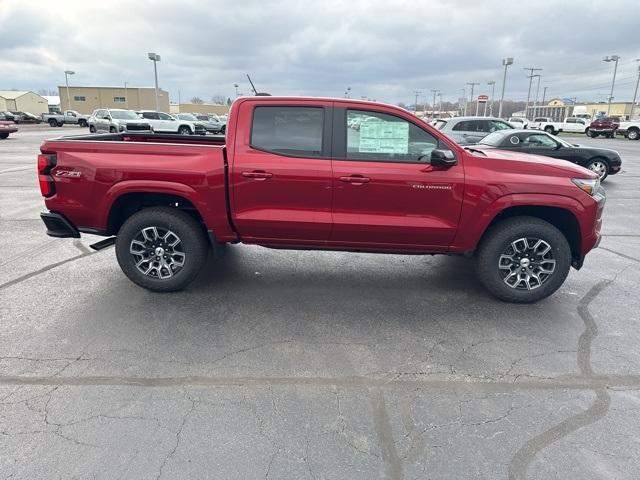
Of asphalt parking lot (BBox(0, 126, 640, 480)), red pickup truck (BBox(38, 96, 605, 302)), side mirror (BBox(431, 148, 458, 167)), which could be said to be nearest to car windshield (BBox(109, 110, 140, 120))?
asphalt parking lot (BBox(0, 126, 640, 480))

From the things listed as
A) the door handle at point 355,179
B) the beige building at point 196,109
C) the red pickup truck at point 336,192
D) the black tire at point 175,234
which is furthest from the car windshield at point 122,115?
the beige building at point 196,109

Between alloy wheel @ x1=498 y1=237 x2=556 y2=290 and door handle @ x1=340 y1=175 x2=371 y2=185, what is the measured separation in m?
1.56

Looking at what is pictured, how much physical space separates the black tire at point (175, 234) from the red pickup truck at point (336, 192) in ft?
0.04

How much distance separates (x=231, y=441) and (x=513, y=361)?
2201 mm

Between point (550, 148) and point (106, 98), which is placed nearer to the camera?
point (550, 148)

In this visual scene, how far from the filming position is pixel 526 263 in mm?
4379

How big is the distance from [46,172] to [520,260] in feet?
15.5

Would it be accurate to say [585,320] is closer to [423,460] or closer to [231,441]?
[423,460]

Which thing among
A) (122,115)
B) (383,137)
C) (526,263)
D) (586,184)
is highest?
(122,115)

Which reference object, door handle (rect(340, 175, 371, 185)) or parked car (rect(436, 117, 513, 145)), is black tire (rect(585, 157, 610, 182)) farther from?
door handle (rect(340, 175, 371, 185))

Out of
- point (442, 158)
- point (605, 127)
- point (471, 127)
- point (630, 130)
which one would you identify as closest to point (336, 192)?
point (442, 158)

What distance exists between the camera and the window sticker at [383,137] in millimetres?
4227

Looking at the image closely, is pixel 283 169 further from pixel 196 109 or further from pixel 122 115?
pixel 196 109

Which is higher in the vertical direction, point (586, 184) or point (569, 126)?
point (569, 126)
